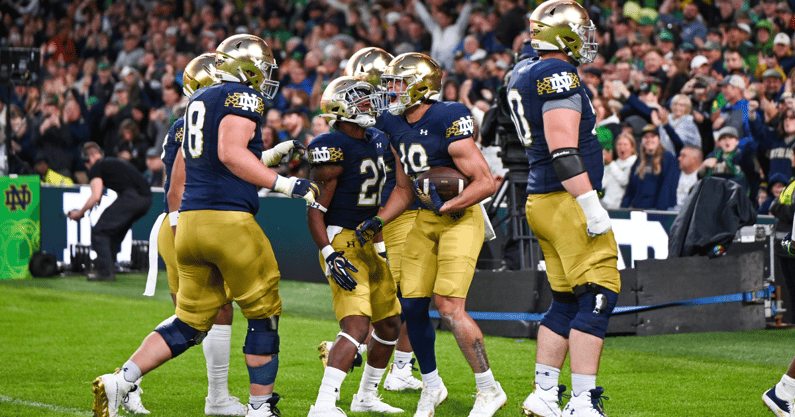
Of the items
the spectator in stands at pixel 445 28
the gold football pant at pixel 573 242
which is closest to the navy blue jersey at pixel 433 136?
the gold football pant at pixel 573 242

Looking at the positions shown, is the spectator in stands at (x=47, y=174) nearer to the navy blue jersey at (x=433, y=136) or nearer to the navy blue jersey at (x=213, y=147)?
the navy blue jersey at (x=433, y=136)

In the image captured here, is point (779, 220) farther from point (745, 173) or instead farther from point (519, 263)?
point (519, 263)

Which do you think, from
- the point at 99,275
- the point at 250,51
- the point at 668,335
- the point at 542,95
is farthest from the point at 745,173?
the point at 99,275

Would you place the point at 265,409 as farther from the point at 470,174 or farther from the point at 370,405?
the point at 470,174

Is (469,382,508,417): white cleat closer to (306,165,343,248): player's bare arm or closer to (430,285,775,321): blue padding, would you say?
(306,165,343,248): player's bare arm

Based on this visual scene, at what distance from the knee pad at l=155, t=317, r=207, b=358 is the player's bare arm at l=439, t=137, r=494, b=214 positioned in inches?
59.5

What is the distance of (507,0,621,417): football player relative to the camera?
475 centimetres

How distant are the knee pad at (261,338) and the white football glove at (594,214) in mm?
1617

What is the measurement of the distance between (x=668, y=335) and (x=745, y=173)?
8.86 ft

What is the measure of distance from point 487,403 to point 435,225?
1033 millimetres

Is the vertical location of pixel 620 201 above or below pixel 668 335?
above

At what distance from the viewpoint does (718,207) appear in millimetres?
8852

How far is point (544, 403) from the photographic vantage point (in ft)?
16.5

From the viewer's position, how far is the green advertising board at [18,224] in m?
13.2
